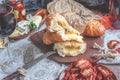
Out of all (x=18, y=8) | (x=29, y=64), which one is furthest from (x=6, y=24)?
(x=18, y=8)

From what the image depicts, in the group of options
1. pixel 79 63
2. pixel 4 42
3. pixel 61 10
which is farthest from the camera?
pixel 61 10

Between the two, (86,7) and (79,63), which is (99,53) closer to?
(79,63)

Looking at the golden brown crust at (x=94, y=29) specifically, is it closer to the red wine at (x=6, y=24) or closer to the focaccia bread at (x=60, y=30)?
the focaccia bread at (x=60, y=30)

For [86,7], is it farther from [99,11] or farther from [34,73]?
[34,73]

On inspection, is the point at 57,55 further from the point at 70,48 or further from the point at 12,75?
the point at 12,75

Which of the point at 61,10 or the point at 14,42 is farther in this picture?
the point at 61,10

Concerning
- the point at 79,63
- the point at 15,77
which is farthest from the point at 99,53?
the point at 15,77

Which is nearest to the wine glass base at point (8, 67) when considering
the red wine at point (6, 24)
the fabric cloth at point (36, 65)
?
the fabric cloth at point (36, 65)

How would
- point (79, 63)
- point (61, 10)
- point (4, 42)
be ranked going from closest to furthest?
point (79, 63) → point (4, 42) → point (61, 10)

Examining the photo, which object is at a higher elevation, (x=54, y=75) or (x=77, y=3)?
(x=77, y=3)
